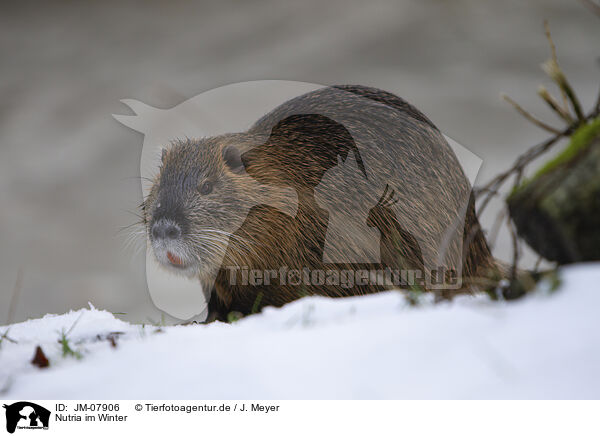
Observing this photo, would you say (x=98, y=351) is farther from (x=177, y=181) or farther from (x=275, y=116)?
(x=275, y=116)

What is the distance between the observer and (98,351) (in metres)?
1.65

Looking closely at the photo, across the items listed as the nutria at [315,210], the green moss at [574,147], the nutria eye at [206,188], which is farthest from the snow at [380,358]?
the nutria eye at [206,188]

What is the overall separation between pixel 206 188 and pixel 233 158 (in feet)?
0.70

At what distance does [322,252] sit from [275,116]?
33.9 inches

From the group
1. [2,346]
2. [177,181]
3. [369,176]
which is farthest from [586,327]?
[177,181]

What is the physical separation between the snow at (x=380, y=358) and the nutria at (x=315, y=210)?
99cm

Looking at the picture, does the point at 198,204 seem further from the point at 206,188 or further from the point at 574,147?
the point at 574,147

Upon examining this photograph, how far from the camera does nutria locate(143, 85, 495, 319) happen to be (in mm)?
2451

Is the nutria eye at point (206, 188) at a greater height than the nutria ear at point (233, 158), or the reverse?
the nutria ear at point (233, 158)

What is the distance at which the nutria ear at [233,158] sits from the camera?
8.67 feet

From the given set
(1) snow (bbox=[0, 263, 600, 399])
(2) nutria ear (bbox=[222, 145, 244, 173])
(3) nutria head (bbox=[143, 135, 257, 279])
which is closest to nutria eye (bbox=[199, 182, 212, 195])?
(3) nutria head (bbox=[143, 135, 257, 279])

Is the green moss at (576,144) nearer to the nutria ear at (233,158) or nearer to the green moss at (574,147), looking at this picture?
the green moss at (574,147)
